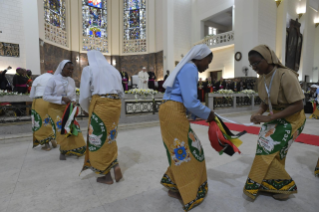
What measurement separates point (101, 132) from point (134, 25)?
50.1 feet

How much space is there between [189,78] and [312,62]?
70.6ft

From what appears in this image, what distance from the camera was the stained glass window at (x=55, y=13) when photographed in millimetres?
11211

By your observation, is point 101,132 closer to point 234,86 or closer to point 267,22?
point 234,86

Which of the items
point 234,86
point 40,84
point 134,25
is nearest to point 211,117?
point 40,84

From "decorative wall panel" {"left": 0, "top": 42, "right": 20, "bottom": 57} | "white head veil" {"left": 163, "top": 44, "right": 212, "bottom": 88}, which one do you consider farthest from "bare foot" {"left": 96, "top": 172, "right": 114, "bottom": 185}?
"decorative wall panel" {"left": 0, "top": 42, "right": 20, "bottom": 57}

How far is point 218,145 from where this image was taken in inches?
56.9

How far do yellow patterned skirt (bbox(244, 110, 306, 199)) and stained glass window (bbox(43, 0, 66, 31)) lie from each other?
13455 mm

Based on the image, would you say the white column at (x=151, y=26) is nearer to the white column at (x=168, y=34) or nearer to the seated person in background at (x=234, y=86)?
the white column at (x=168, y=34)

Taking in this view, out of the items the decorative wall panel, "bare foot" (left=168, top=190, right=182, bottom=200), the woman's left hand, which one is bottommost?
"bare foot" (left=168, top=190, right=182, bottom=200)

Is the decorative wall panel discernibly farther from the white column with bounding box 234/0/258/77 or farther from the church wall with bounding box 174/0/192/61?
the white column with bounding box 234/0/258/77

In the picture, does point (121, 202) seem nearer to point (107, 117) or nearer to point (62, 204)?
point (62, 204)

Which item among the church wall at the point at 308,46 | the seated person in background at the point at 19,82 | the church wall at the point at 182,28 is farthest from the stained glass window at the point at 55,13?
the church wall at the point at 308,46

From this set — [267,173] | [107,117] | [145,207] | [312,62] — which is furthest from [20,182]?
[312,62]

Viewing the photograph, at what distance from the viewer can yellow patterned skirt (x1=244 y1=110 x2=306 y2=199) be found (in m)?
1.58
